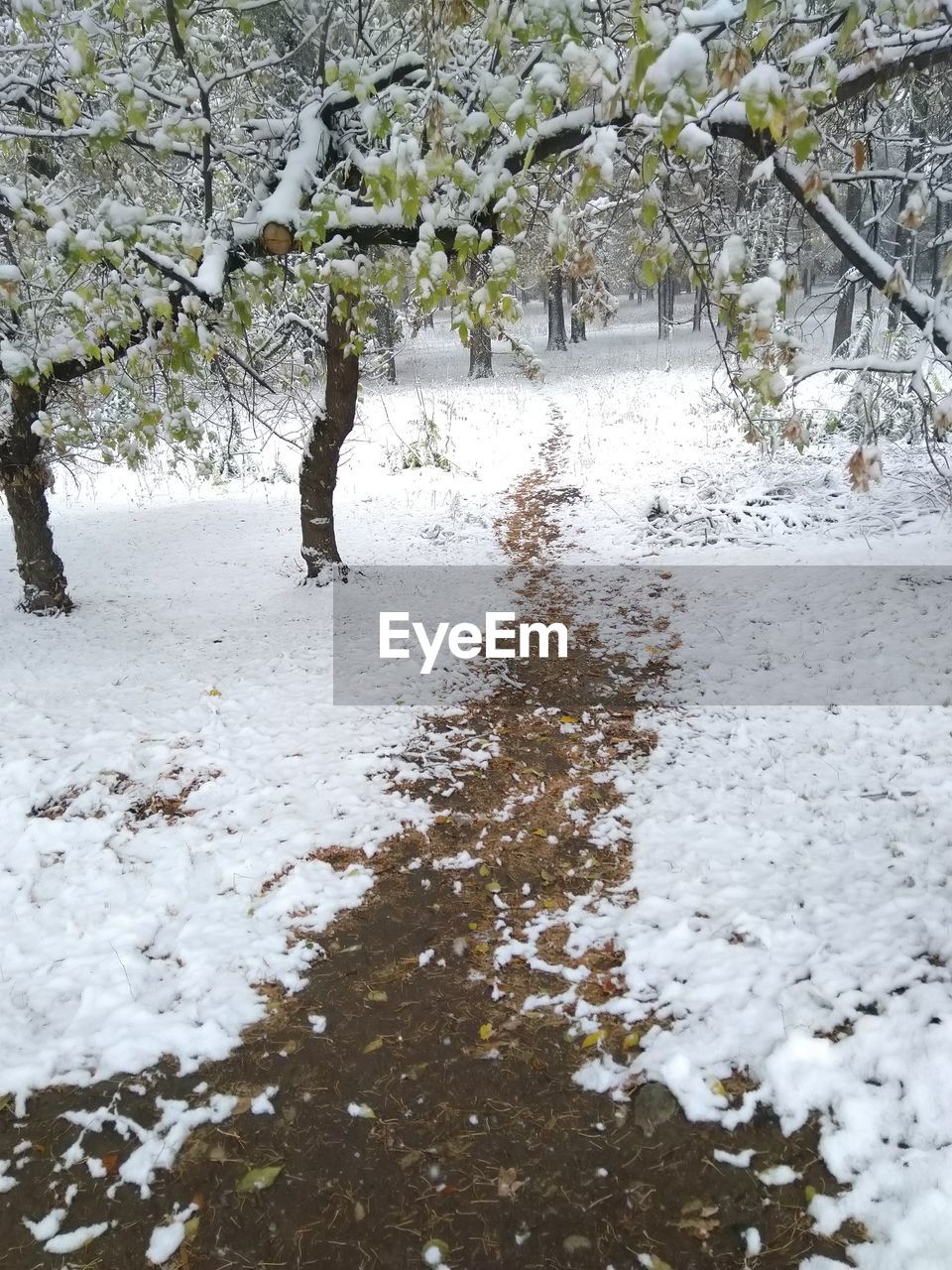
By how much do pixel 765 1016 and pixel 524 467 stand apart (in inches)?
507

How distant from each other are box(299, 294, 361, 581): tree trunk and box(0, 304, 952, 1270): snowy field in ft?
1.97

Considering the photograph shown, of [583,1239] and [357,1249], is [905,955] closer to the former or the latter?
[583,1239]

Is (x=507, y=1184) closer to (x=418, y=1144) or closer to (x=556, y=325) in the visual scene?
(x=418, y=1144)

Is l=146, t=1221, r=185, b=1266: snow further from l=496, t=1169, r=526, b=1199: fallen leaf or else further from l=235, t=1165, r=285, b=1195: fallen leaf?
l=496, t=1169, r=526, b=1199: fallen leaf

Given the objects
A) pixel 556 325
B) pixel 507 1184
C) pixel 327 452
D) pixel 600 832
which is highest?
pixel 556 325

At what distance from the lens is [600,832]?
483cm

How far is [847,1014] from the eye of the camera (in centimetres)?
329

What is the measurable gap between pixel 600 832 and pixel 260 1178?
268 centimetres

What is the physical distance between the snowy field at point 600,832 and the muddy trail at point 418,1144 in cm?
14

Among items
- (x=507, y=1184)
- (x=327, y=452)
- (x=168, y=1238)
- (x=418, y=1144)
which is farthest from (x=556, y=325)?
(x=168, y=1238)

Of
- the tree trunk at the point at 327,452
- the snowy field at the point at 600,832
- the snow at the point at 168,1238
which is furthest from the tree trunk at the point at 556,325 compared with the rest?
the snow at the point at 168,1238

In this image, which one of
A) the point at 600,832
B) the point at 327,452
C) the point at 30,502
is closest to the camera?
the point at 600,832

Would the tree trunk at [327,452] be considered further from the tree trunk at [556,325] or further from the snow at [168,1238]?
the tree trunk at [556,325]

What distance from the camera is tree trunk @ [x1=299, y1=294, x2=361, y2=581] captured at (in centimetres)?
812
